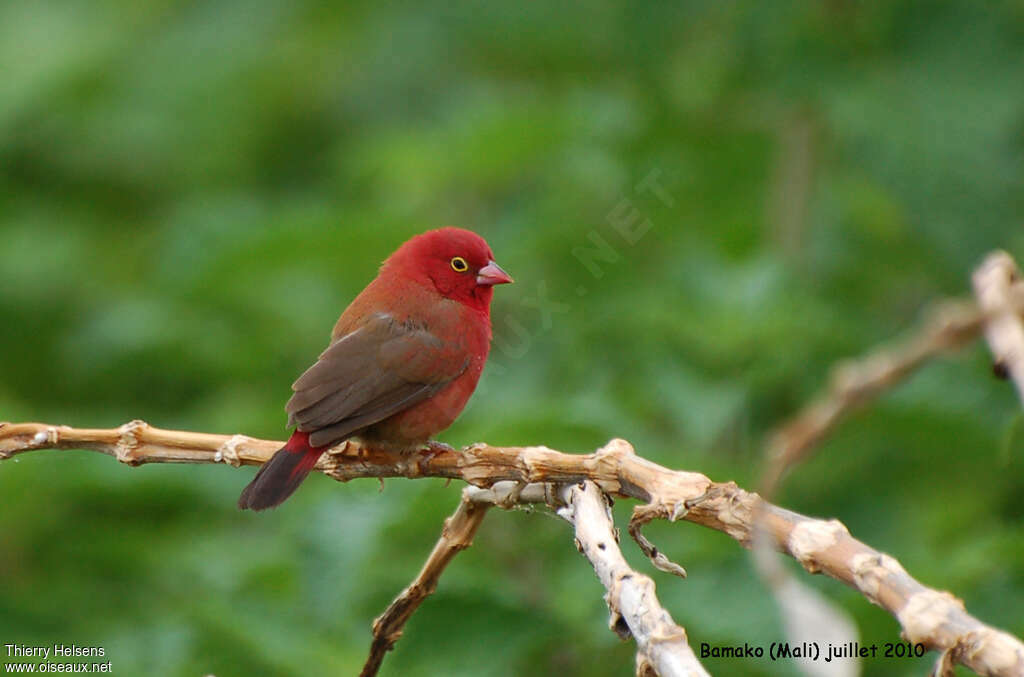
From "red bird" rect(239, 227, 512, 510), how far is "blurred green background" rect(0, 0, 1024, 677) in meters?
0.28

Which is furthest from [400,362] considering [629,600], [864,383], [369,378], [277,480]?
[864,383]

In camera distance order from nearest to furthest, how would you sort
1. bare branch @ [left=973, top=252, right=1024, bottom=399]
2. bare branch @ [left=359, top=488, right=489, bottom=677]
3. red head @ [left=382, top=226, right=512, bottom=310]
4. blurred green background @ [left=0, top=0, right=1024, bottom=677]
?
1. bare branch @ [left=973, top=252, right=1024, bottom=399]
2. bare branch @ [left=359, top=488, right=489, bottom=677]
3. blurred green background @ [left=0, top=0, right=1024, bottom=677]
4. red head @ [left=382, top=226, right=512, bottom=310]

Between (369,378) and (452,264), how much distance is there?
0.72m

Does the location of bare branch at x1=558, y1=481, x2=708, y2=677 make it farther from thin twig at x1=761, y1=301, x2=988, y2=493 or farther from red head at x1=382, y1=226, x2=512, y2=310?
red head at x1=382, y1=226, x2=512, y2=310

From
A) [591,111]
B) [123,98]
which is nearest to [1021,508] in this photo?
[591,111]

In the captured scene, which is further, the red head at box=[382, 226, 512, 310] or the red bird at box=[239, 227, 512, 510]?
the red head at box=[382, 226, 512, 310]

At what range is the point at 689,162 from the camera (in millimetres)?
6508

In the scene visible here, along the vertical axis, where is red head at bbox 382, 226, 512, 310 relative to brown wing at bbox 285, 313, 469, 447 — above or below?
above

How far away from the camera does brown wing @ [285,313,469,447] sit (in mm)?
3547

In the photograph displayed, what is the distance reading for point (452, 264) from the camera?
443 centimetres

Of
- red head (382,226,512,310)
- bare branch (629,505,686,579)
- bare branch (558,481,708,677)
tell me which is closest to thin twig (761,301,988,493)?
bare branch (558,481,708,677)

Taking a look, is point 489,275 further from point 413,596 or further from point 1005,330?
point 1005,330

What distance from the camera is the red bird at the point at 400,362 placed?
3.46 m

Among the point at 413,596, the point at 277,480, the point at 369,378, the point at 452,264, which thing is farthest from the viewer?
the point at 452,264
